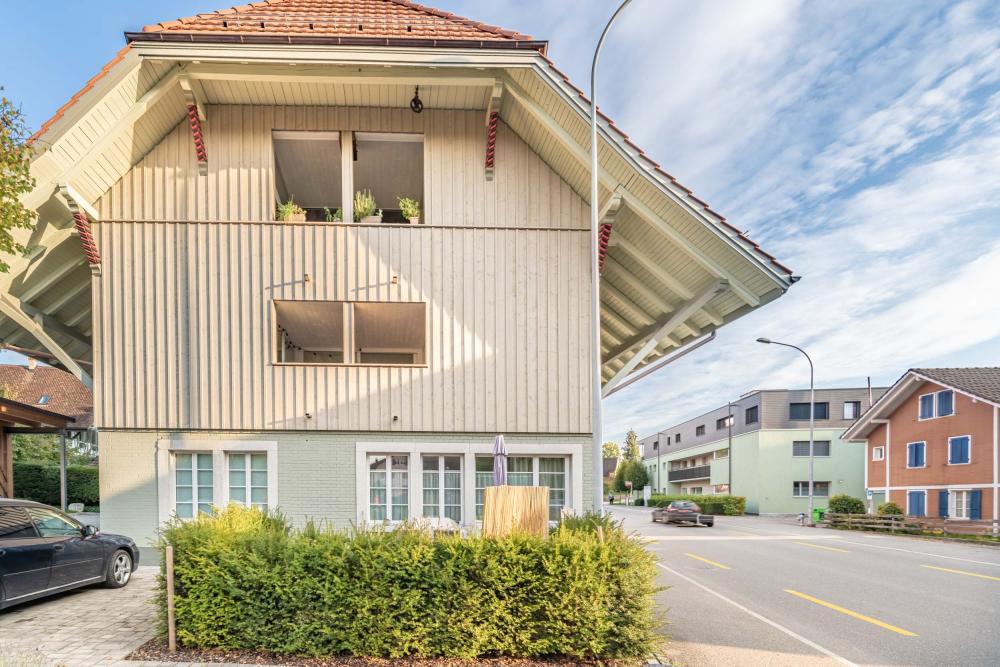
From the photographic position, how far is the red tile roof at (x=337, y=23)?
→ 922 centimetres

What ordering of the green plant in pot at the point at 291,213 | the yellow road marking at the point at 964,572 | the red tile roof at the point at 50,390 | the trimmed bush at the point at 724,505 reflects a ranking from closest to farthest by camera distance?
the green plant in pot at the point at 291,213 < the yellow road marking at the point at 964,572 < the red tile roof at the point at 50,390 < the trimmed bush at the point at 724,505

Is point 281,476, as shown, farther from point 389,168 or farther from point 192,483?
point 389,168

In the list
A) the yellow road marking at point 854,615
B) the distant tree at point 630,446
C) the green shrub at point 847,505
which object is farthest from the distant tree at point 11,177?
the distant tree at point 630,446

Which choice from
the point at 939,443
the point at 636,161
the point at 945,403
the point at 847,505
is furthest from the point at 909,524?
the point at 636,161

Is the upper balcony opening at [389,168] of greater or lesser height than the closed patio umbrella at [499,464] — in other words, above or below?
above

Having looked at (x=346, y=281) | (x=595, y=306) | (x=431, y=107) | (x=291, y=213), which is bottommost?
(x=595, y=306)

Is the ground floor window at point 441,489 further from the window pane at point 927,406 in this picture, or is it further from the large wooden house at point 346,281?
the window pane at point 927,406

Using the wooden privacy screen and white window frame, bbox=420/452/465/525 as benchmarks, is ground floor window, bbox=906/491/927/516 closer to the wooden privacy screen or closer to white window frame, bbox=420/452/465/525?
white window frame, bbox=420/452/465/525

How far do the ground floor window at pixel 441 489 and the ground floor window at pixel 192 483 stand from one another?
158 inches

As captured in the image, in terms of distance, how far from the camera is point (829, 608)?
9.00 meters

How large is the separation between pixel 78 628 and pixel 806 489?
46.5m

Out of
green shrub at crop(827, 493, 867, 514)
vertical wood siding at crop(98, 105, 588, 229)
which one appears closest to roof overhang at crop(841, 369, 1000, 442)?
green shrub at crop(827, 493, 867, 514)

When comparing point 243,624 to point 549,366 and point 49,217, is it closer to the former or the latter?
point 549,366

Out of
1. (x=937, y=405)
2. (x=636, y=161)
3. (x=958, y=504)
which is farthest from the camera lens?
(x=937, y=405)
